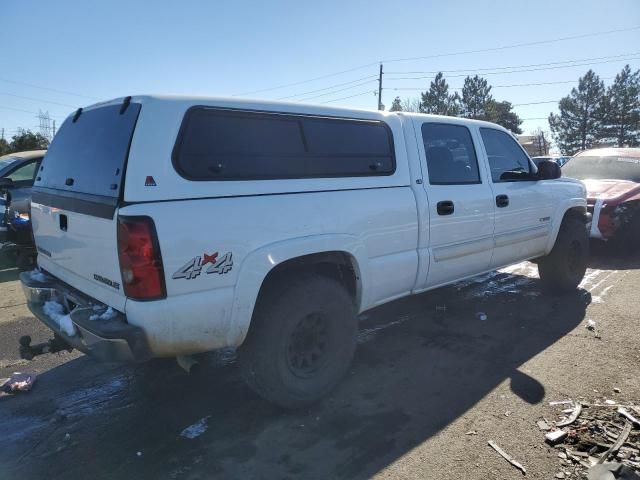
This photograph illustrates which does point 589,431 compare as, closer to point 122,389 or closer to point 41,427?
point 122,389

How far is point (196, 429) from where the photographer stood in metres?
2.98

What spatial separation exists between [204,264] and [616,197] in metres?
7.50

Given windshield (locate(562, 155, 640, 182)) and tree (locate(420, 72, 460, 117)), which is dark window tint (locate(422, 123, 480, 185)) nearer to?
windshield (locate(562, 155, 640, 182))

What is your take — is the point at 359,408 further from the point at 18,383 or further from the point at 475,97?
the point at 475,97

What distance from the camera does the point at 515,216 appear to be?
4.77 m

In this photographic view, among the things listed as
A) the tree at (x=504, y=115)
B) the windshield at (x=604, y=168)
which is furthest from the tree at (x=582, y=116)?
the windshield at (x=604, y=168)

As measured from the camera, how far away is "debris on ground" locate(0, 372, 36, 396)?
3512mm

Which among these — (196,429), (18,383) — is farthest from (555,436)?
(18,383)

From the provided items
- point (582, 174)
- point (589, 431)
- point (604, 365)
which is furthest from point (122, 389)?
point (582, 174)

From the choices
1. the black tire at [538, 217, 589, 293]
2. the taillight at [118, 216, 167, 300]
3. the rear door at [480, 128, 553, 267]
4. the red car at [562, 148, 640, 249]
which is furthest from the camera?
the red car at [562, 148, 640, 249]

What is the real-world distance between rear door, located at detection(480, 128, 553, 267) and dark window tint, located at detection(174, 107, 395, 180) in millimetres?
1561

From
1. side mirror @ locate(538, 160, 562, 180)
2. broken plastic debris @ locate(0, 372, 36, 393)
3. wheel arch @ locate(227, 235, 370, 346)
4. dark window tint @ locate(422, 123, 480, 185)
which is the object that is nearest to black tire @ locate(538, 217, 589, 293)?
side mirror @ locate(538, 160, 562, 180)

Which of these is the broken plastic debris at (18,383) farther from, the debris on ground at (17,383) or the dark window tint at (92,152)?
the dark window tint at (92,152)

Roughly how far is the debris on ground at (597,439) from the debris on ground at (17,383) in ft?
12.1
